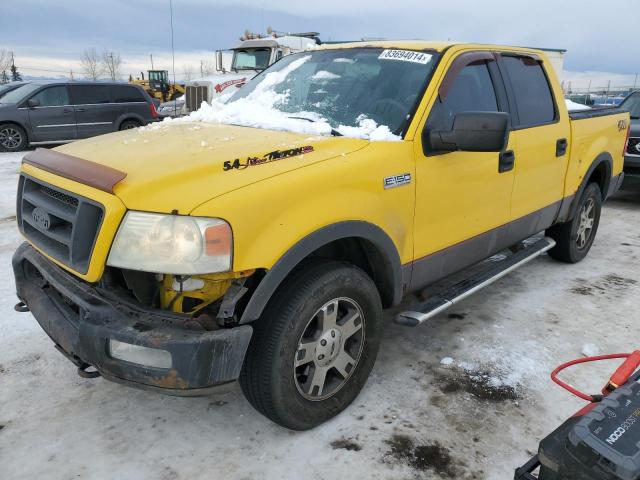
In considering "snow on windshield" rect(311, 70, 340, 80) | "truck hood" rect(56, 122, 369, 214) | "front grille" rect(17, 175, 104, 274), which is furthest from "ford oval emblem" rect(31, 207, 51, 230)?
"snow on windshield" rect(311, 70, 340, 80)

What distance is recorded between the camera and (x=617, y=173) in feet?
17.9

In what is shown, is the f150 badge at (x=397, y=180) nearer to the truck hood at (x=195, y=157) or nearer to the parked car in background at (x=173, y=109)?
the truck hood at (x=195, y=157)

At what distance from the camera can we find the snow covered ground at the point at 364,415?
2412 mm

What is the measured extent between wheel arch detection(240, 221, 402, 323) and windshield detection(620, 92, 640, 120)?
7.63 meters

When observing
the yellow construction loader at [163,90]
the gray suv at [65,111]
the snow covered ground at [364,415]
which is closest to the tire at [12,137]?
the gray suv at [65,111]

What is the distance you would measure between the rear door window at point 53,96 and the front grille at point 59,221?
11.7 metres

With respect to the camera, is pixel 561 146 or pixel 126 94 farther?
pixel 126 94

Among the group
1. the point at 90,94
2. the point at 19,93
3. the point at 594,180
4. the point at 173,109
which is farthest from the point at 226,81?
the point at 594,180

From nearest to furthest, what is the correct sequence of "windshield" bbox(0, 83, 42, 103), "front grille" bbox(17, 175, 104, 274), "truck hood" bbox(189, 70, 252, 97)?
"front grille" bbox(17, 175, 104, 274)
"windshield" bbox(0, 83, 42, 103)
"truck hood" bbox(189, 70, 252, 97)

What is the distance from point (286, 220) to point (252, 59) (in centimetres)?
1349

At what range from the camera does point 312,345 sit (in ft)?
8.18

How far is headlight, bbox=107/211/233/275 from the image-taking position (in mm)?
2045

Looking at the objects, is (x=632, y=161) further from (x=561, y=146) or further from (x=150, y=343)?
(x=150, y=343)

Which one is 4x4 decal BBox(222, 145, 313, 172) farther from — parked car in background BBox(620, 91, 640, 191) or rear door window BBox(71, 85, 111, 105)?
rear door window BBox(71, 85, 111, 105)
